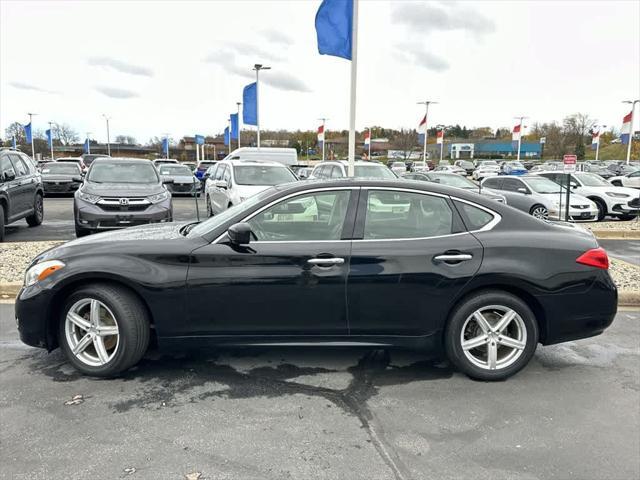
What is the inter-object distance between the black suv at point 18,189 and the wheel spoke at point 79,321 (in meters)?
6.97

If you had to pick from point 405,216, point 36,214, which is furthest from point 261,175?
point 405,216

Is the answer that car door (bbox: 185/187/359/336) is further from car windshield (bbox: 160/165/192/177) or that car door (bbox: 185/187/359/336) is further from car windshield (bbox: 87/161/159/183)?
car windshield (bbox: 160/165/192/177)

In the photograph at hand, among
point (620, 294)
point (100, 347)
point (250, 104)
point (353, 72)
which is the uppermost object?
point (250, 104)

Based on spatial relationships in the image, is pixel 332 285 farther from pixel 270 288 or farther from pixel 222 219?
pixel 222 219

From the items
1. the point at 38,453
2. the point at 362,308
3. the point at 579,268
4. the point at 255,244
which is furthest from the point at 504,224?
the point at 38,453

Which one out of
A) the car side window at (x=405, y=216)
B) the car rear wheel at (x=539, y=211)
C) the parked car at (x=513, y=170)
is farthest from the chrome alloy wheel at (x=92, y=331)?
the parked car at (x=513, y=170)

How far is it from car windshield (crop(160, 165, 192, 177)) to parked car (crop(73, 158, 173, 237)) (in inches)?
486

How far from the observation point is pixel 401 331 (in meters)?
4.02

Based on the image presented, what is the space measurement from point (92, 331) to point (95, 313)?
0.15 m

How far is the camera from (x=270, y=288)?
391 cm

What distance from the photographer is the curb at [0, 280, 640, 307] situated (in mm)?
6371

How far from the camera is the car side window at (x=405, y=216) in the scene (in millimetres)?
4086

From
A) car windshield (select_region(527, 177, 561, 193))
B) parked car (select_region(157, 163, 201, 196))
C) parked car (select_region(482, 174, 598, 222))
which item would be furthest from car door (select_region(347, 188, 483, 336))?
parked car (select_region(157, 163, 201, 196))

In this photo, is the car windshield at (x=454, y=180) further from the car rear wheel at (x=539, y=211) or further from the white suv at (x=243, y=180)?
the white suv at (x=243, y=180)
